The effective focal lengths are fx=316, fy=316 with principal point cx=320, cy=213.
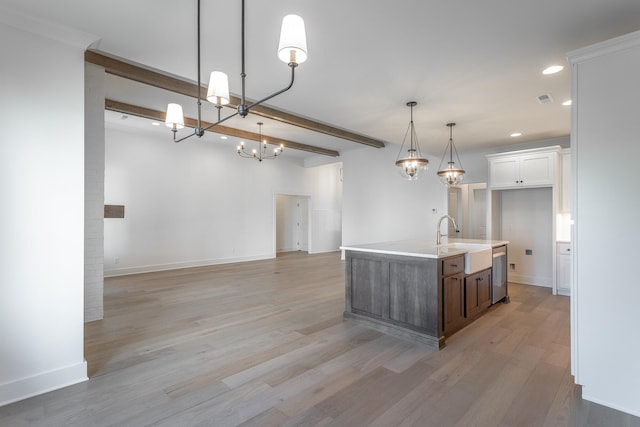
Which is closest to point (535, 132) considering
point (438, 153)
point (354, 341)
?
point (438, 153)

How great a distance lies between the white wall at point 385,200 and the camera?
24.5ft

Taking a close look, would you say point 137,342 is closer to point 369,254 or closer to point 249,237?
point 369,254

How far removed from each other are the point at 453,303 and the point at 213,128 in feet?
17.2

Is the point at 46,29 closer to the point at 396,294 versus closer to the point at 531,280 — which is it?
the point at 396,294

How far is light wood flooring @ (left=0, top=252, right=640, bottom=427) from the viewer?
6.64 feet

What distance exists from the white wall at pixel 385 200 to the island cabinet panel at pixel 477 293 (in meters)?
3.20

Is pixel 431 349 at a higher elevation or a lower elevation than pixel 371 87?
lower

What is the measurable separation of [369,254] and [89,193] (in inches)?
133

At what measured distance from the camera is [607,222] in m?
2.12

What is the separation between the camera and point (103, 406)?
2.13 m

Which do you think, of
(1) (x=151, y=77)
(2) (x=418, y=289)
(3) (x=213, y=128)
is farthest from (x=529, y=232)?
(1) (x=151, y=77)

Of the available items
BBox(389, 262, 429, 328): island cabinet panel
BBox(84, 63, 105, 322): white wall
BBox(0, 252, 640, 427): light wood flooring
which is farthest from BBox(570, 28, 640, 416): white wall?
BBox(84, 63, 105, 322): white wall

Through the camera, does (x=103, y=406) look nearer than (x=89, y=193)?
Yes

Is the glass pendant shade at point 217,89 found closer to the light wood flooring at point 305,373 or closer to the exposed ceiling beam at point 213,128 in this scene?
the light wood flooring at point 305,373
